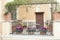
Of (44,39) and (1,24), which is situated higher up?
(1,24)

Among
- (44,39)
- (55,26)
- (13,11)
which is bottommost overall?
(44,39)

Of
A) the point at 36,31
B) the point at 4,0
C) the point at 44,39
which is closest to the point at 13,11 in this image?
the point at 4,0

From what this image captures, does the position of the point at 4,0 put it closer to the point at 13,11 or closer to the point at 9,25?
the point at 13,11

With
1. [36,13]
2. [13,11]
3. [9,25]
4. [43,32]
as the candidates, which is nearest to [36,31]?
[43,32]

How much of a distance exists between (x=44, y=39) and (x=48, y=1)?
13.2ft

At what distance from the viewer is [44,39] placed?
6.58m

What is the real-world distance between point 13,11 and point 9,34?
13.6ft

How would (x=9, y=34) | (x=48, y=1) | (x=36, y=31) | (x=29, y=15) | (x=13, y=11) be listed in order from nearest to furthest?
(x=9, y=34), (x=36, y=31), (x=48, y=1), (x=13, y=11), (x=29, y=15)

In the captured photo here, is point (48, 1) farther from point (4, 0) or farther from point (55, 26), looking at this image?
point (55, 26)

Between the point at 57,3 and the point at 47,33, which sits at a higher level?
the point at 57,3

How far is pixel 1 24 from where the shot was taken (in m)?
7.09

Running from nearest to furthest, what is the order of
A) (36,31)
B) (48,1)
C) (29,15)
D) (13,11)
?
(36,31), (48,1), (13,11), (29,15)

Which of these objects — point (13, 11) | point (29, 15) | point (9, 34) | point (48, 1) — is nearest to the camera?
point (9, 34)

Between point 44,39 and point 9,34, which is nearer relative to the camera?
point 44,39
